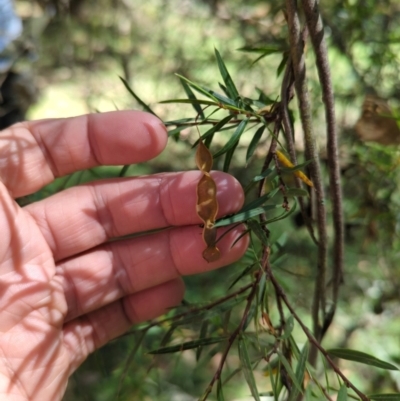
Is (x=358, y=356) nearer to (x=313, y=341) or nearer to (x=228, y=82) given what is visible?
(x=313, y=341)

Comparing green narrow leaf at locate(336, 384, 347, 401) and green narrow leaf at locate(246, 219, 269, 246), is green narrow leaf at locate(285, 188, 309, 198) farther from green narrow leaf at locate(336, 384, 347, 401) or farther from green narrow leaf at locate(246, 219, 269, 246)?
green narrow leaf at locate(336, 384, 347, 401)

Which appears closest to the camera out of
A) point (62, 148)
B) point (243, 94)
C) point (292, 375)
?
point (292, 375)

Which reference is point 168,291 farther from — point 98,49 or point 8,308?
point 98,49

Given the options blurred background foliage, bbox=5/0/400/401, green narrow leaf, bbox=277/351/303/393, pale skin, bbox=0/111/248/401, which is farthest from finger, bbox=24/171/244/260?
green narrow leaf, bbox=277/351/303/393

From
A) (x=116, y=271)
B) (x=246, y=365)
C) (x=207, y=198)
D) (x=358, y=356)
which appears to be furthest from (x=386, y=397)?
(x=116, y=271)

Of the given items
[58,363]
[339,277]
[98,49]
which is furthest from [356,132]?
[98,49]

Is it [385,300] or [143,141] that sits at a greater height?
[143,141]
